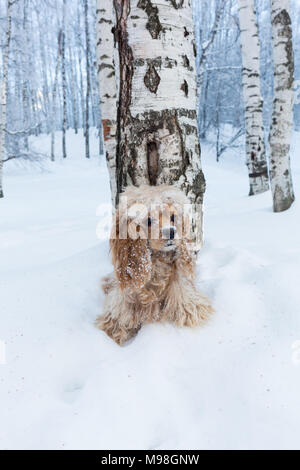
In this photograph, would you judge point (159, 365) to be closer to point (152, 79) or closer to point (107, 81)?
Result: point (152, 79)

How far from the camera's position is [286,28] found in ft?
14.4

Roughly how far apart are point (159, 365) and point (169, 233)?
30.3 inches

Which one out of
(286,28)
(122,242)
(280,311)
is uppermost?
(286,28)

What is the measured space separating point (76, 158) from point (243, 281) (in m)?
20.9

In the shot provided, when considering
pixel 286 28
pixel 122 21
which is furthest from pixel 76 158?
pixel 122 21

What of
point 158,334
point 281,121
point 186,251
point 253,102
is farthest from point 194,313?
point 253,102

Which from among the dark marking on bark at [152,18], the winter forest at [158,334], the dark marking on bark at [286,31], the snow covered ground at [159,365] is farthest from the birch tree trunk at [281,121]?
the dark marking on bark at [152,18]

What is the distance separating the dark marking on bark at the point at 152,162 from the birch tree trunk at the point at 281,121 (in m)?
3.13

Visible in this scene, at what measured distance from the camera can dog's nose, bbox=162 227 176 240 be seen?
184 centimetres

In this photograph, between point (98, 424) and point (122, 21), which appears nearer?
point (98, 424)
